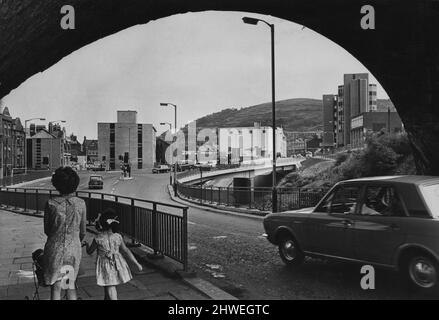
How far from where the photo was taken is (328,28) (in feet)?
33.8

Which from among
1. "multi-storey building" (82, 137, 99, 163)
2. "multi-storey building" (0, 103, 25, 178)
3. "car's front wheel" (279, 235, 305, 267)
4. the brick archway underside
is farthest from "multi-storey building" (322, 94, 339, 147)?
"car's front wheel" (279, 235, 305, 267)

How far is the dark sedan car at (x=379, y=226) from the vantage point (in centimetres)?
558

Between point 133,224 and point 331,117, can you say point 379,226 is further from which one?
point 331,117

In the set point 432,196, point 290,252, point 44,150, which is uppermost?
point 44,150

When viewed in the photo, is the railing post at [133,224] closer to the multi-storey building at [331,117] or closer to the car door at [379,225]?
the car door at [379,225]

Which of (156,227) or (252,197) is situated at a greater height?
(156,227)

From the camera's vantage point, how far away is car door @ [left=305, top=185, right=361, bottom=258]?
6602 mm

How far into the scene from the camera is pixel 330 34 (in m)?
10.6

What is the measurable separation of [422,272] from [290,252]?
2634mm

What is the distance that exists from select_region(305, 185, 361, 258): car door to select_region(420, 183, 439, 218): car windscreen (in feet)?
3.54

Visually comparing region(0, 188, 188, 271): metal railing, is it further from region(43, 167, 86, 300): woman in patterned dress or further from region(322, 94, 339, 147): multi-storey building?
region(322, 94, 339, 147): multi-storey building

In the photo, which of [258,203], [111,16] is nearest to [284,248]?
[111,16]

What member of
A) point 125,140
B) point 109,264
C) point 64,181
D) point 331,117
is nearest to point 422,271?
point 109,264

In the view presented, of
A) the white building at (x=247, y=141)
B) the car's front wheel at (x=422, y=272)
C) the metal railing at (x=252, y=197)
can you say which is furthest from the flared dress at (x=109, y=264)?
the white building at (x=247, y=141)
